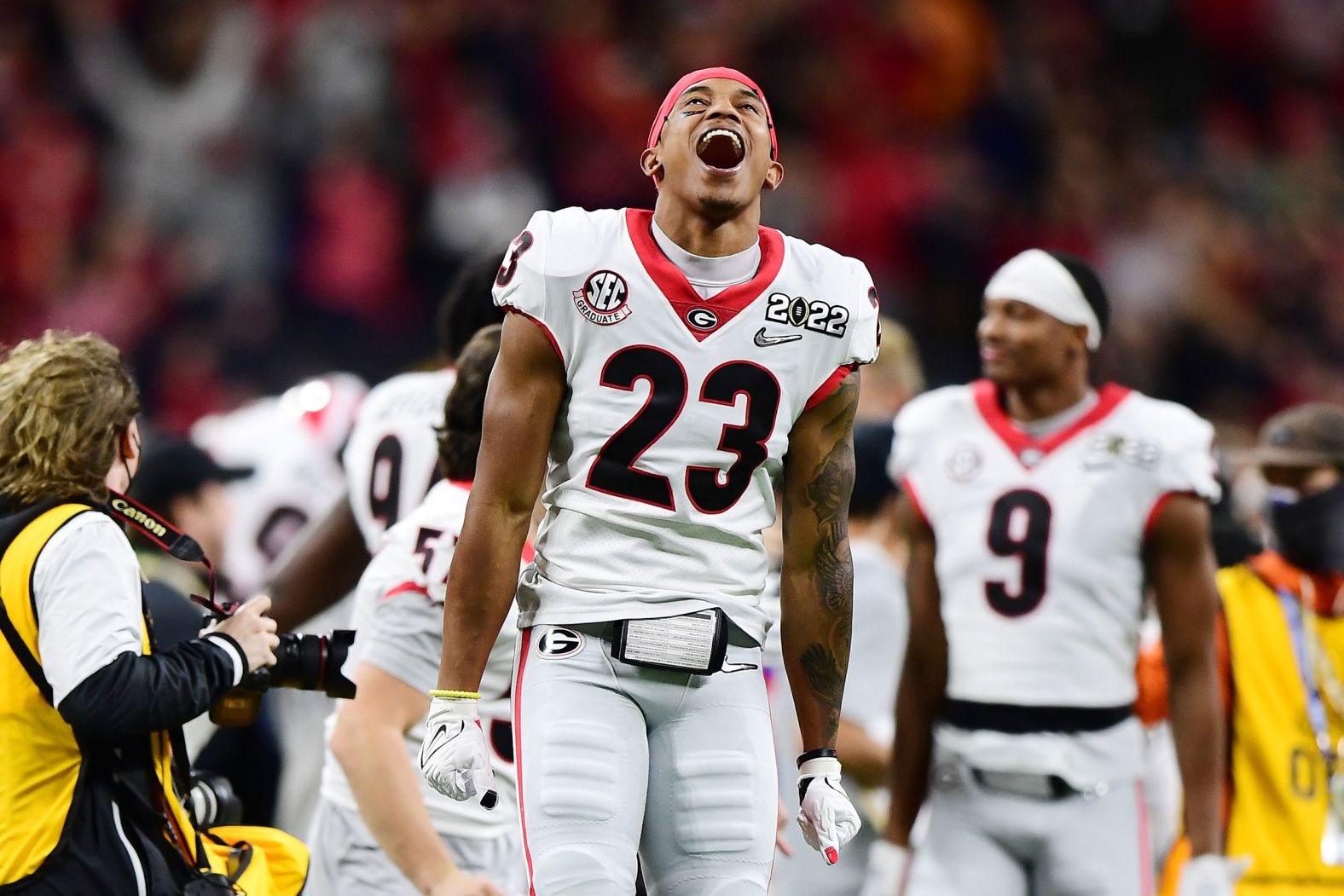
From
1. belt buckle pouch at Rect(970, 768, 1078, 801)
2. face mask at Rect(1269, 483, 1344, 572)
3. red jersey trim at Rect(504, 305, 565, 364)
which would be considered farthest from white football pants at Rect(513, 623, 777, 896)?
face mask at Rect(1269, 483, 1344, 572)

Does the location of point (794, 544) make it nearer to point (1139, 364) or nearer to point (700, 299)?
point (700, 299)

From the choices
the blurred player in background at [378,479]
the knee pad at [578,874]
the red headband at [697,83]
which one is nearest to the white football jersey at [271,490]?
the blurred player in background at [378,479]

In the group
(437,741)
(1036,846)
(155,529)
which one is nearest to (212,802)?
(155,529)

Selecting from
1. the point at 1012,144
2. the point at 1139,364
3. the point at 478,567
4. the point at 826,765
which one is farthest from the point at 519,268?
the point at 1012,144

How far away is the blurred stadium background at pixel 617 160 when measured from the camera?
35.8 feet

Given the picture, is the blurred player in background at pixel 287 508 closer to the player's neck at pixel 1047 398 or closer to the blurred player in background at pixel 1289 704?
the player's neck at pixel 1047 398

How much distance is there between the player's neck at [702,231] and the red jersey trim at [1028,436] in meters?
1.80

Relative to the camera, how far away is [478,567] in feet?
9.71

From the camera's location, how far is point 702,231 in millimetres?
3072

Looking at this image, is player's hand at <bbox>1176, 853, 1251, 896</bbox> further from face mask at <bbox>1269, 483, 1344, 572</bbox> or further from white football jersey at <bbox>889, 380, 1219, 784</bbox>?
face mask at <bbox>1269, 483, 1344, 572</bbox>

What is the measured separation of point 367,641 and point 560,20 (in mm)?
9066

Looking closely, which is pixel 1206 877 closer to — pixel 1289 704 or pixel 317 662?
pixel 1289 704

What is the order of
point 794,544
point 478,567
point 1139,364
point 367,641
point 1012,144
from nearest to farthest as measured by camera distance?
point 478,567
point 794,544
point 367,641
point 1139,364
point 1012,144

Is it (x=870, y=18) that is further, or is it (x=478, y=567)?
(x=870, y=18)
